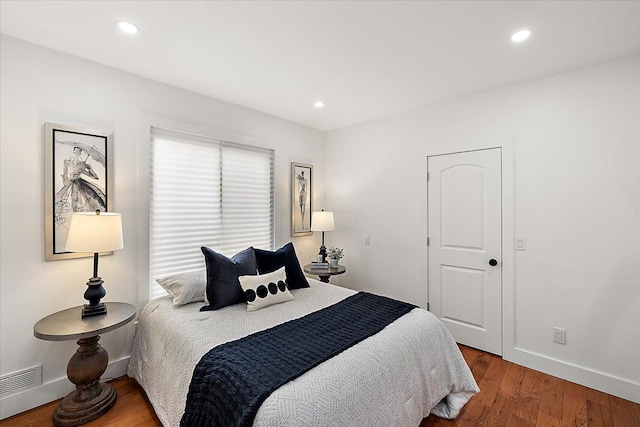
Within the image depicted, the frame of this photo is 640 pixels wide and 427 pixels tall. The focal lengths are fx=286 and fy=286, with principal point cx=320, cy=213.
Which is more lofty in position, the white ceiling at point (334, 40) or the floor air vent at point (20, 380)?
the white ceiling at point (334, 40)

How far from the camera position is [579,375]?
235cm

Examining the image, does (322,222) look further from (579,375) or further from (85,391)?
(579,375)

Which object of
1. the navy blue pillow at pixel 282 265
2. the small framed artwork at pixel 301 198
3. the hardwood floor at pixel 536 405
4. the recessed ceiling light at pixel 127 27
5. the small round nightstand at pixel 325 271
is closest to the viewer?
the recessed ceiling light at pixel 127 27

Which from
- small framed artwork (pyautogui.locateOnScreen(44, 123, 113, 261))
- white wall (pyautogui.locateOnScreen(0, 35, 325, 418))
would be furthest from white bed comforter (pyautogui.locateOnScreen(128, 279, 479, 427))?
small framed artwork (pyautogui.locateOnScreen(44, 123, 113, 261))

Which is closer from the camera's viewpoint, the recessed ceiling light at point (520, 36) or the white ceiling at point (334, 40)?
the white ceiling at point (334, 40)

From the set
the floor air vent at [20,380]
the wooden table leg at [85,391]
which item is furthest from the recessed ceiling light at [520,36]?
the floor air vent at [20,380]

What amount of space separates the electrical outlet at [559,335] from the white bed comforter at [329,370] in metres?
1.08

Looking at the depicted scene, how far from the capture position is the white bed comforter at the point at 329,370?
1.28 metres

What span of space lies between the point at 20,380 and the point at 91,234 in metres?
1.16

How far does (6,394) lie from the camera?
1.93 metres

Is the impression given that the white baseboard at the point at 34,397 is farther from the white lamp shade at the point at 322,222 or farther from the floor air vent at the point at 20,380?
the white lamp shade at the point at 322,222

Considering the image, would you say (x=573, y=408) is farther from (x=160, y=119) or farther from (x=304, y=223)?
(x=160, y=119)

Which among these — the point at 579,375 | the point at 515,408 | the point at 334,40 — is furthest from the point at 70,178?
the point at 579,375

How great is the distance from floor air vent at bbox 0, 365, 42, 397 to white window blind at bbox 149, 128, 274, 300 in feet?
2.80
